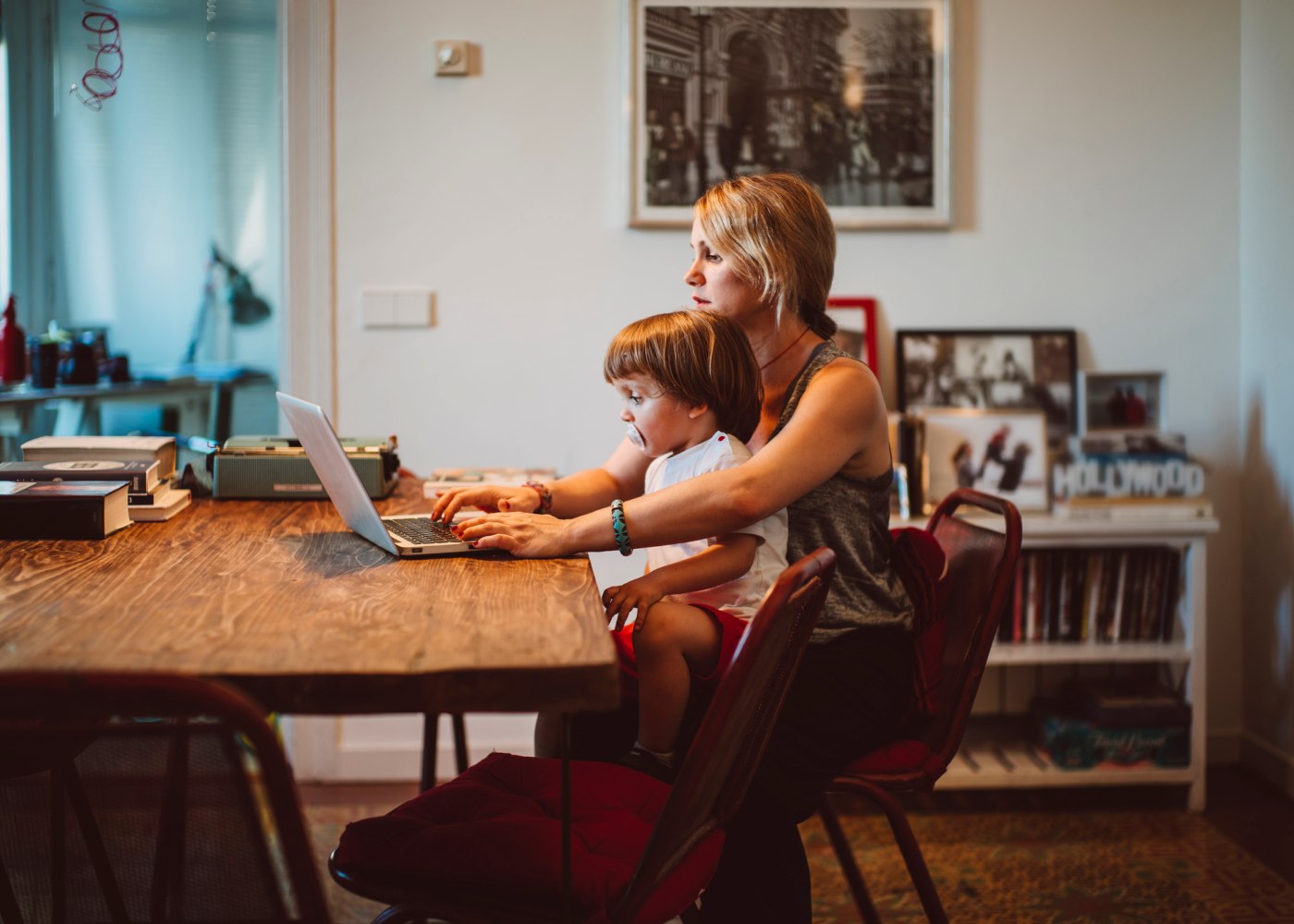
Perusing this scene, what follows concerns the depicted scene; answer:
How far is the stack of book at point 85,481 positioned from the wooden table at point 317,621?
0.17 ft

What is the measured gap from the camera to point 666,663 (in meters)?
1.45

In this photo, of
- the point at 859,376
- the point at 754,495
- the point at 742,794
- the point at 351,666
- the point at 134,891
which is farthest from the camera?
the point at 859,376

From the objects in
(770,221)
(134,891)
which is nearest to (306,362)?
(770,221)

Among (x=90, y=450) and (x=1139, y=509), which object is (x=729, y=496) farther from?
(x=1139, y=509)

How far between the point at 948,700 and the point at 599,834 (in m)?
0.64

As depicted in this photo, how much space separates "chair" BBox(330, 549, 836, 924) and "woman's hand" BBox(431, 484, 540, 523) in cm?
50

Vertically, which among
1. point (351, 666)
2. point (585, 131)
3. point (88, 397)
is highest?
point (585, 131)

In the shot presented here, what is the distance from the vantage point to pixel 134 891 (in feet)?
2.71

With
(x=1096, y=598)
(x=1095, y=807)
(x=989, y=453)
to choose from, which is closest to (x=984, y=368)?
(x=989, y=453)

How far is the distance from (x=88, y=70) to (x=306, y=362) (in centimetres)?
105

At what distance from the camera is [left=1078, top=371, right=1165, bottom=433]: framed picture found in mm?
3049

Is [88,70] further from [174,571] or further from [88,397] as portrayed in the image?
[174,571]

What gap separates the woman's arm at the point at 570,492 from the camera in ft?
5.72

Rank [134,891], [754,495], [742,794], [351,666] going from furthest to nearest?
[754,495] < [742,794] < [351,666] < [134,891]
